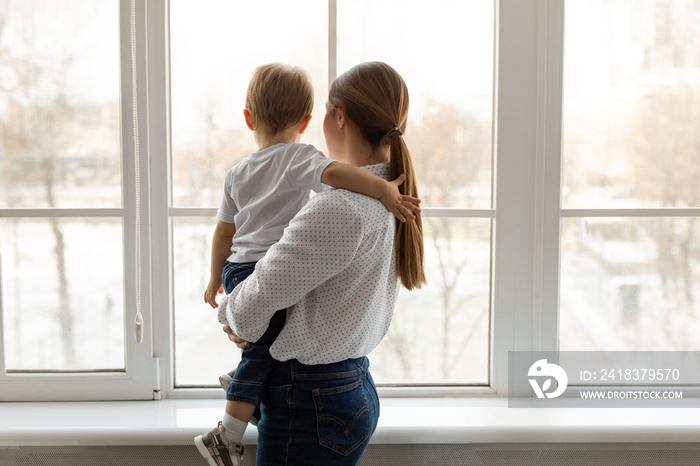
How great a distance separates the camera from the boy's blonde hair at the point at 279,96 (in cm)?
116

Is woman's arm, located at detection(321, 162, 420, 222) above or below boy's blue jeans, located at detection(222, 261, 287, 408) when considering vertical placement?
above

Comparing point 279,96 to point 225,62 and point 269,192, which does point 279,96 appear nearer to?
point 269,192

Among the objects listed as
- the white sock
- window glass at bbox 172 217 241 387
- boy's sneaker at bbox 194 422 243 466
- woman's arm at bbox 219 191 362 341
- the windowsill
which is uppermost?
woman's arm at bbox 219 191 362 341

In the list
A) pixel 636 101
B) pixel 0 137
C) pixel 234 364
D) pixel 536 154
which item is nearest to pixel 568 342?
pixel 536 154

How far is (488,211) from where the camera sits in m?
1.53

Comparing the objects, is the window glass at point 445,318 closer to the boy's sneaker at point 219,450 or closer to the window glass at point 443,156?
the window glass at point 443,156

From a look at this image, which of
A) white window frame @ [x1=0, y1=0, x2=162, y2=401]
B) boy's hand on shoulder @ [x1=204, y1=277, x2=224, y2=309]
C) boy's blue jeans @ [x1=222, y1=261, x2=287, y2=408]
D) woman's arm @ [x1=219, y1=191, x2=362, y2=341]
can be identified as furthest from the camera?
white window frame @ [x1=0, y1=0, x2=162, y2=401]

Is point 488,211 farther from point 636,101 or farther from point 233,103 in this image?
point 233,103

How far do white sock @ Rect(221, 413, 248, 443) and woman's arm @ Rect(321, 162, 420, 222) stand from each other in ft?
1.59

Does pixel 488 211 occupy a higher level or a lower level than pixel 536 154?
lower

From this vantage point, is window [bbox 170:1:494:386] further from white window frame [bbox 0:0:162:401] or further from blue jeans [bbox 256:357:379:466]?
blue jeans [bbox 256:357:379:466]

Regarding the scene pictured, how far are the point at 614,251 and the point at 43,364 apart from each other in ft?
4.95

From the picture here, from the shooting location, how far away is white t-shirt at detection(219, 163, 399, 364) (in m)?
1.00

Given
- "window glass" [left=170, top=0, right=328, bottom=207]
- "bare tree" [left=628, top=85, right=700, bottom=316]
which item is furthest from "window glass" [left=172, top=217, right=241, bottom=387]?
"bare tree" [left=628, top=85, right=700, bottom=316]
